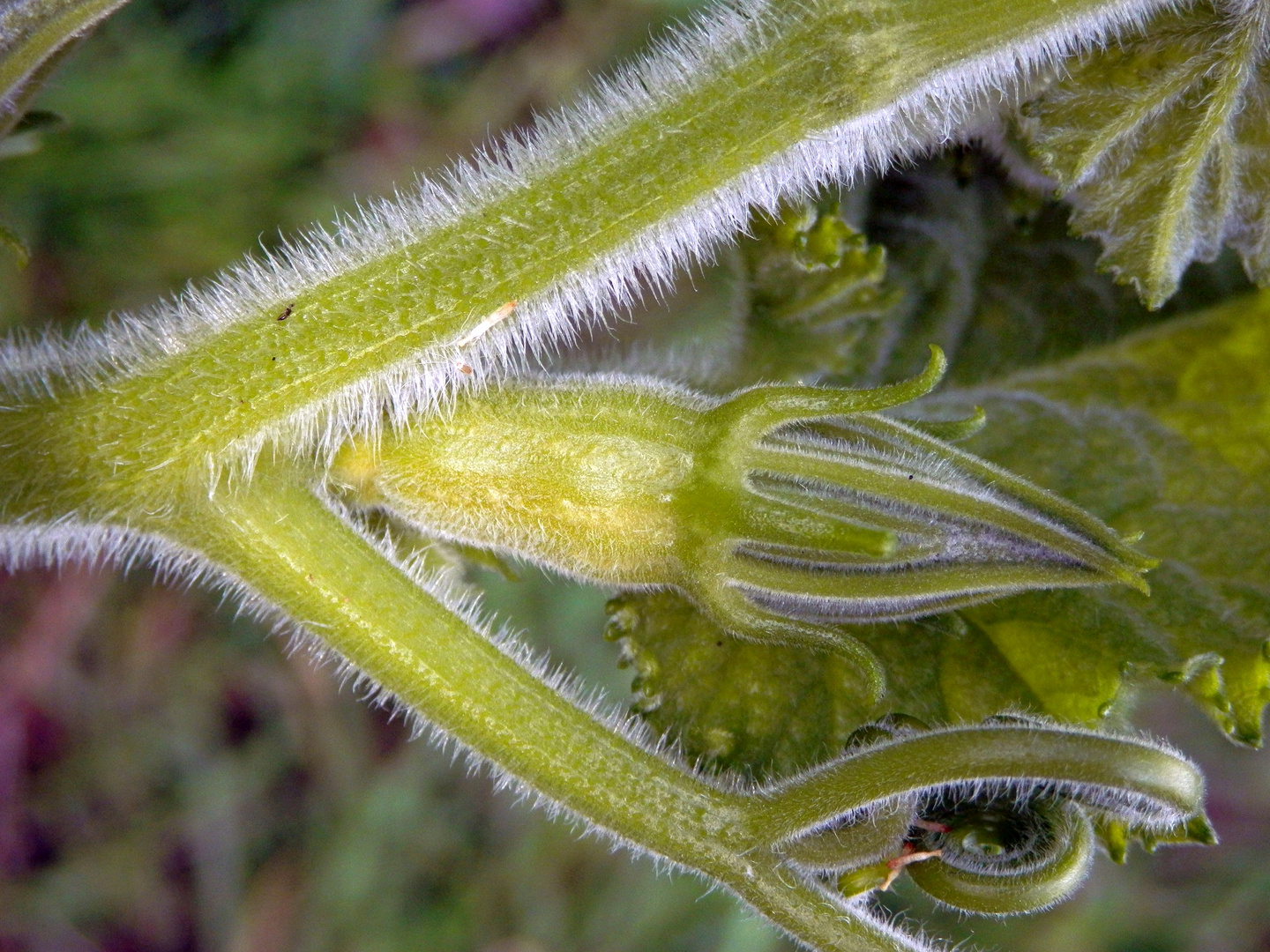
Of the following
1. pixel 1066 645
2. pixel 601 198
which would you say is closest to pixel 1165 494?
pixel 1066 645

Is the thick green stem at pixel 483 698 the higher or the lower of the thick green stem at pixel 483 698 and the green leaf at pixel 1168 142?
the lower

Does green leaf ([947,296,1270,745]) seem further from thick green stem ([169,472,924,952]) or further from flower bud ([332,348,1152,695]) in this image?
thick green stem ([169,472,924,952])

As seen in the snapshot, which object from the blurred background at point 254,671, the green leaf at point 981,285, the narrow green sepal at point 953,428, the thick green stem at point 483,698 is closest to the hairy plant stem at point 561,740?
the thick green stem at point 483,698

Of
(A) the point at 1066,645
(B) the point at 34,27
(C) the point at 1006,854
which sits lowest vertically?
(C) the point at 1006,854

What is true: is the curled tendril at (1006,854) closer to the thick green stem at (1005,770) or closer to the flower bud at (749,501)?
the thick green stem at (1005,770)

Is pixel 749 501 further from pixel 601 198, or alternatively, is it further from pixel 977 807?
pixel 977 807
